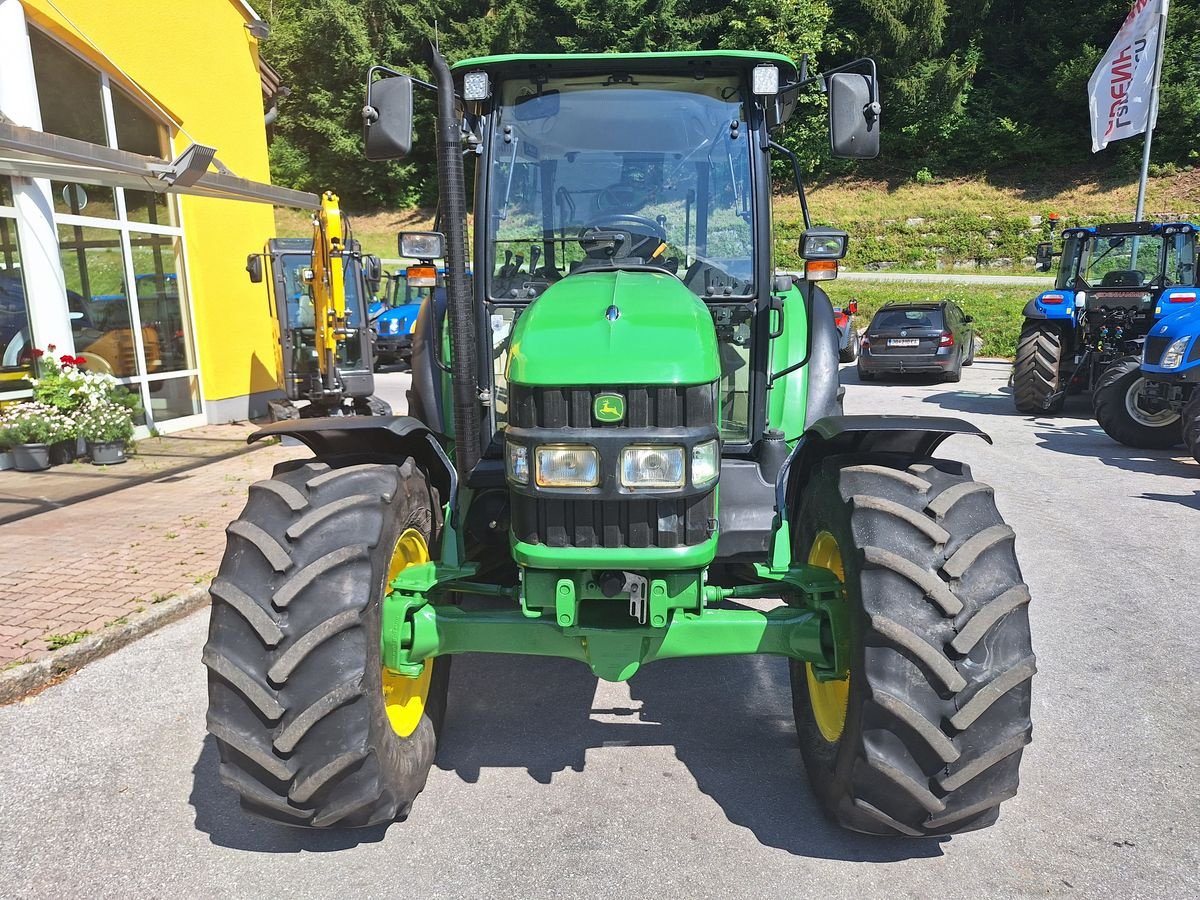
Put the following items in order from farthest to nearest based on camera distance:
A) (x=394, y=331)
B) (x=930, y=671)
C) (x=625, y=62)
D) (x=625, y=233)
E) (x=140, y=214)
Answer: (x=394, y=331) → (x=140, y=214) → (x=625, y=233) → (x=625, y=62) → (x=930, y=671)

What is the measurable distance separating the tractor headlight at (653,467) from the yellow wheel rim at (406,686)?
94cm

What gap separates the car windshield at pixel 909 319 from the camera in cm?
1641

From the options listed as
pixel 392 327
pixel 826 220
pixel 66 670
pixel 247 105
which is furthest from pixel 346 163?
pixel 66 670

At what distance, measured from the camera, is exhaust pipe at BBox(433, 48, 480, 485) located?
3223 millimetres

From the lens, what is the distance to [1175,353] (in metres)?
9.13

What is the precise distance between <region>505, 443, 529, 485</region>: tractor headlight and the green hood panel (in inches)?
8.5

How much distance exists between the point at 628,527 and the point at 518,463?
15.8 inches

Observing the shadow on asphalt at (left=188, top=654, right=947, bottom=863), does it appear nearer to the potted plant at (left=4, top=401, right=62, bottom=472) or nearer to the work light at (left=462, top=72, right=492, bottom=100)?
the work light at (left=462, top=72, right=492, bottom=100)

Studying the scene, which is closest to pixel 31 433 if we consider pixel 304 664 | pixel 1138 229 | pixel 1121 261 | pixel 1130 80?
pixel 304 664

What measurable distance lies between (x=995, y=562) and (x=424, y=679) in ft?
6.99

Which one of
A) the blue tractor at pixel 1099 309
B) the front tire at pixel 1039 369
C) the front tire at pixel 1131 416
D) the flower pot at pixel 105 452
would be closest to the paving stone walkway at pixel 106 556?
the flower pot at pixel 105 452

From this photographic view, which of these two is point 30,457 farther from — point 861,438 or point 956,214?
point 956,214

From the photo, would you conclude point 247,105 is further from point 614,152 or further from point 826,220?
point 826,220

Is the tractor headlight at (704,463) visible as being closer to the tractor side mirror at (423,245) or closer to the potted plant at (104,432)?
the tractor side mirror at (423,245)
